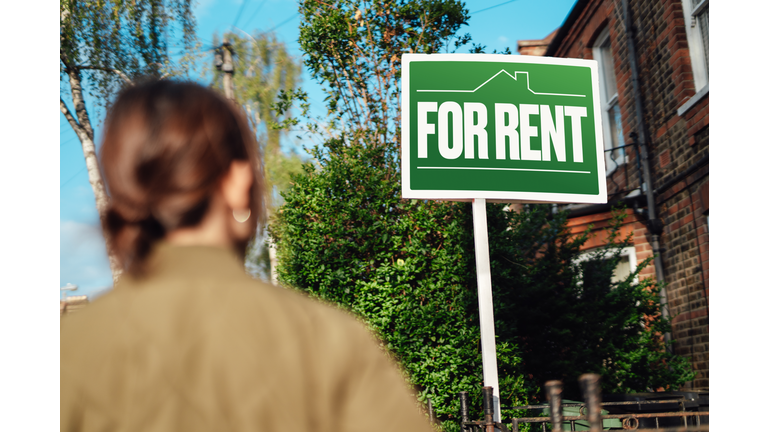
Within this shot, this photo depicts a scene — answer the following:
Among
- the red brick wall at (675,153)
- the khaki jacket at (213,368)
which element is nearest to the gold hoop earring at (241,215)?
the khaki jacket at (213,368)

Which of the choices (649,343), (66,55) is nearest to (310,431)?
(649,343)

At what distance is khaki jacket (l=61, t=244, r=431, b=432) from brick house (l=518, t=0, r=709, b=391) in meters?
7.63

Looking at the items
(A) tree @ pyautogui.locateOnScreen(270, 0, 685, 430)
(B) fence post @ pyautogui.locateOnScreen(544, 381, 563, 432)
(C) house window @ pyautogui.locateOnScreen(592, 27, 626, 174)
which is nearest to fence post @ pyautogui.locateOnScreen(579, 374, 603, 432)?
(B) fence post @ pyautogui.locateOnScreen(544, 381, 563, 432)

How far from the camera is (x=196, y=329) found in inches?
31.9

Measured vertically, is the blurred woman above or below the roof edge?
below

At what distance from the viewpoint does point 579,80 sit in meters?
4.91

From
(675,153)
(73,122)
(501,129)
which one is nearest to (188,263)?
(501,129)

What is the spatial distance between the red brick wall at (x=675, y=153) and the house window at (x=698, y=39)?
9 cm

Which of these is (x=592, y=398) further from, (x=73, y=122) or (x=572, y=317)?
(x=73, y=122)

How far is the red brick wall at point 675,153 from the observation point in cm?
737

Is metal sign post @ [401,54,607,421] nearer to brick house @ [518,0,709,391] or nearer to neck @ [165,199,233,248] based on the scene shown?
brick house @ [518,0,709,391]

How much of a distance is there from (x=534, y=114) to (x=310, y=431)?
174 inches

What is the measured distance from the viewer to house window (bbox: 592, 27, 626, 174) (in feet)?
33.4

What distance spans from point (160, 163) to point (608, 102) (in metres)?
11.1
